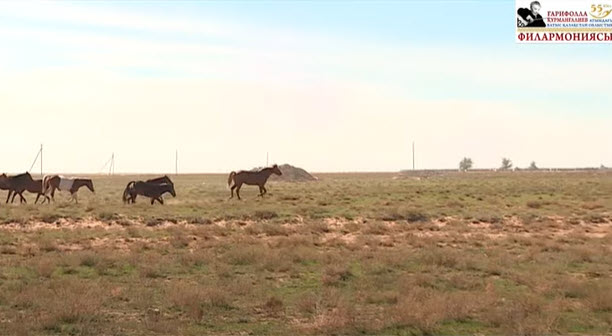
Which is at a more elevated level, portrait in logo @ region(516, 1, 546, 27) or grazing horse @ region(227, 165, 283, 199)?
portrait in logo @ region(516, 1, 546, 27)

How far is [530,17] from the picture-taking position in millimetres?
28750

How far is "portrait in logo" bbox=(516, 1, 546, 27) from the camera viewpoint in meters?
28.5

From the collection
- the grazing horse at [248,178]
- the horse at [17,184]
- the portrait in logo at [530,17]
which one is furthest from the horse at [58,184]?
the portrait in logo at [530,17]

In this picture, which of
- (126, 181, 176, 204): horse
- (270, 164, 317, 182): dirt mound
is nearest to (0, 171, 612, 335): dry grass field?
(126, 181, 176, 204): horse

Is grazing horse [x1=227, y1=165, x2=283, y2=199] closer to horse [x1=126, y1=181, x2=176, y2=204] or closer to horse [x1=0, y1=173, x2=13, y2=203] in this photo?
horse [x1=126, y1=181, x2=176, y2=204]

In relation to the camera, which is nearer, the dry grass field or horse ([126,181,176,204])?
the dry grass field

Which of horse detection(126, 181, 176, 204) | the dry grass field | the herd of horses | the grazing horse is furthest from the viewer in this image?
the grazing horse

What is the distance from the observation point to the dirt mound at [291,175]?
86.4 m

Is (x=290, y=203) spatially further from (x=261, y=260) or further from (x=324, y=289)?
(x=324, y=289)

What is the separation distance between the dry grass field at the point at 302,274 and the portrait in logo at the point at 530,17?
28.1 ft

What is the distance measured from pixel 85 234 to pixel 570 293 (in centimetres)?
1654

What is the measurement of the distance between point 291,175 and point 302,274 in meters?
73.1

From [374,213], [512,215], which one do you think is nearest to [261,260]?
[374,213]

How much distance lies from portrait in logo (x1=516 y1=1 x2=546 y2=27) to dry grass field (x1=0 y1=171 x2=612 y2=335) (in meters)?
8.56
